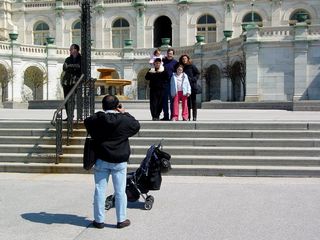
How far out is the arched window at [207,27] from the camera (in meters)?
52.8

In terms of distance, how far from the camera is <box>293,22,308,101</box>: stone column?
34.2 meters

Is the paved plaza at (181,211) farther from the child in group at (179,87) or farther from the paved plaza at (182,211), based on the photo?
the child in group at (179,87)

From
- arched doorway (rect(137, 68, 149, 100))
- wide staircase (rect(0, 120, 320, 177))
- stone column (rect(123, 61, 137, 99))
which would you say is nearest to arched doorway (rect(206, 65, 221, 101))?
arched doorway (rect(137, 68, 149, 100))

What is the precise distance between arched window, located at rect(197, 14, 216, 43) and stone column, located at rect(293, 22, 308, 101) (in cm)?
1904

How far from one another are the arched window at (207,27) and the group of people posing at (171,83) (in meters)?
39.1

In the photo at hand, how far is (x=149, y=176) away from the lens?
8.20 meters

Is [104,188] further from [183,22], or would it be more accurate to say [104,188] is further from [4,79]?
[183,22]

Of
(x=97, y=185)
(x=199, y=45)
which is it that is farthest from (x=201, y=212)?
(x=199, y=45)

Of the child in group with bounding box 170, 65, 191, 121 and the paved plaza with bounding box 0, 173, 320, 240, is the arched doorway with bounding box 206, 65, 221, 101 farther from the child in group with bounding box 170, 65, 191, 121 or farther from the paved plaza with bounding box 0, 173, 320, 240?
the paved plaza with bounding box 0, 173, 320, 240

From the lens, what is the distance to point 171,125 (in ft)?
43.0

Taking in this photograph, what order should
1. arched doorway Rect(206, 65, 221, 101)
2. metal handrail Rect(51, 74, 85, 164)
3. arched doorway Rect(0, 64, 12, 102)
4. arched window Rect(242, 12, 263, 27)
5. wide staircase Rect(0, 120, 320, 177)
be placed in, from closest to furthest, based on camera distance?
wide staircase Rect(0, 120, 320, 177)
metal handrail Rect(51, 74, 85, 164)
arched doorway Rect(0, 64, 12, 102)
arched doorway Rect(206, 65, 221, 101)
arched window Rect(242, 12, 263, 27)

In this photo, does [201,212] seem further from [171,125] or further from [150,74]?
[150,74]

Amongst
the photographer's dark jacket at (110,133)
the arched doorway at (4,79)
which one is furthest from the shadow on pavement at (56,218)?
the arched doorway at (4,79)

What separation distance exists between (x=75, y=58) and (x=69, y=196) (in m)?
5.35
